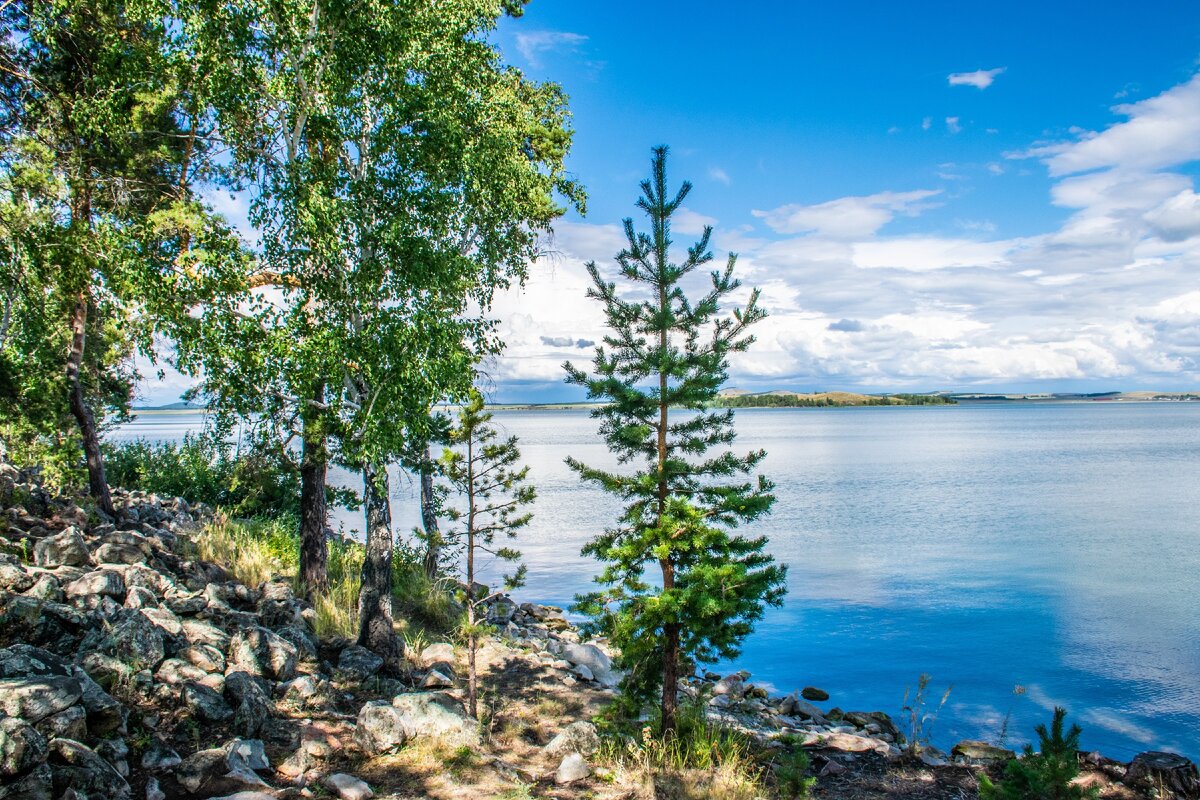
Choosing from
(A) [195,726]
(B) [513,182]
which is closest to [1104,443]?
(B) [513,182]

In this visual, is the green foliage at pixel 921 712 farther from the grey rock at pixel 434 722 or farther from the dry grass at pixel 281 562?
the dry grass at pixel 281 562

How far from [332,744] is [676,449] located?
17.4 feet

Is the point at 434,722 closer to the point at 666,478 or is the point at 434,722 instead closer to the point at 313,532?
the point at 666,478

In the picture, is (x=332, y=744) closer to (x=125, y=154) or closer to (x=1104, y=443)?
(x=125, y=154)

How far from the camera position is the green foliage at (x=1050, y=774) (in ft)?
21.7

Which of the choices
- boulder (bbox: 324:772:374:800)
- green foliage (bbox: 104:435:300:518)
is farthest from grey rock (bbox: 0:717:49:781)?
green foliage (bbox: 104:435:300:518)

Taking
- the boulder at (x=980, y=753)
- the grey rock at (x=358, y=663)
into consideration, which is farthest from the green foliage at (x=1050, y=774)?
the grey rock at (x=358, y=663)

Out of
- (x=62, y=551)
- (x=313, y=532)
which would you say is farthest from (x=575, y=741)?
(x=62, y=551)

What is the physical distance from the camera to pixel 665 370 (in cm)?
884

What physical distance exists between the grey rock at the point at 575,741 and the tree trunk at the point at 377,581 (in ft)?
10.0

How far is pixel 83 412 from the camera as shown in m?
14.4

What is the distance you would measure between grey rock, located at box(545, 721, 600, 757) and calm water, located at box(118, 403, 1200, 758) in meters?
7.50

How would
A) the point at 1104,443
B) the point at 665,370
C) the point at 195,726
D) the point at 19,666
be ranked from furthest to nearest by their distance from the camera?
1. the point at 1104,443
2. the point at 665,370
3. the point at 195,726
4. the point at 19,666

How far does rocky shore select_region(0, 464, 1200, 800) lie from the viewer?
20.0 ft
